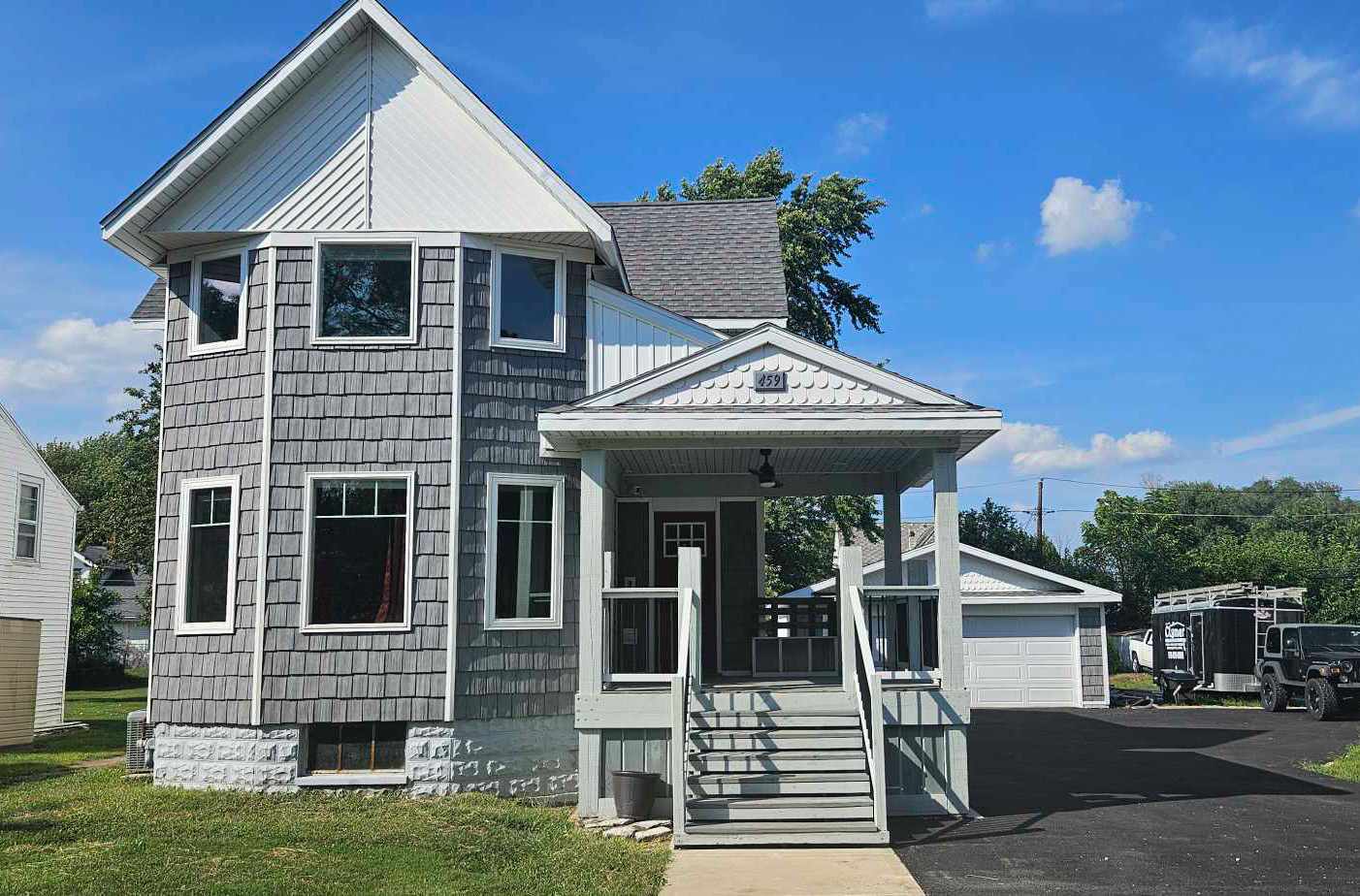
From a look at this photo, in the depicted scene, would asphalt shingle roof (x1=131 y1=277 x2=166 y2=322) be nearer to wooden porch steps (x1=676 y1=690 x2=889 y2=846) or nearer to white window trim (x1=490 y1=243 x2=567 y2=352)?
white window trim (x1=490 y1=243 x2=567 y2=352)

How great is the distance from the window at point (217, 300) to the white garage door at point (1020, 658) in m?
18.2

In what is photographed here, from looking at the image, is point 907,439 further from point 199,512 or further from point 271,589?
point 199,512

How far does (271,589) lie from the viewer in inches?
447

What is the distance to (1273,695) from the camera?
23.5 metres

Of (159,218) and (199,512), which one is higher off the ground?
(159,218)

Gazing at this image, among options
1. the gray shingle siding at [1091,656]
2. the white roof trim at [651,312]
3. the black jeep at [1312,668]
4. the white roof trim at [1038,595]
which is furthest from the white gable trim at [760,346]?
the gray shingle siding at [1091,656]

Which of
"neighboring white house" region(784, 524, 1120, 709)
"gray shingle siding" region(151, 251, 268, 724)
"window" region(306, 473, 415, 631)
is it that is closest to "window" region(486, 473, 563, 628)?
"window" region(306, 473, 415, 631)

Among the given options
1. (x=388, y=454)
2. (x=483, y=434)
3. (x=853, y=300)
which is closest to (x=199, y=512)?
(x=388, y=454)

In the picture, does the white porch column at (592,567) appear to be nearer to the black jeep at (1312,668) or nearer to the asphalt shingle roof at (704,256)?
the asphalt shingle roof at (704,256)

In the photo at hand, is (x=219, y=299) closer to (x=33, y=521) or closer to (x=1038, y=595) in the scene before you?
(x=33, y=521)

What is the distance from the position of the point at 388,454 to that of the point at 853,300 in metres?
21.4

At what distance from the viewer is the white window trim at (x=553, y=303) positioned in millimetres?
12000

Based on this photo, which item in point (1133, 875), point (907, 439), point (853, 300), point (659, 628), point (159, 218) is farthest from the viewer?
point (853, 300)

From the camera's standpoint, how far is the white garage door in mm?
25500
